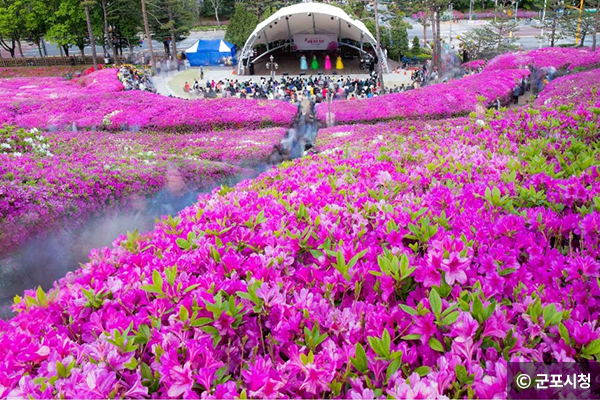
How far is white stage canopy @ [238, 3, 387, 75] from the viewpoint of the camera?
31906mm

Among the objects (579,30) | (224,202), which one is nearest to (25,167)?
(224,202)

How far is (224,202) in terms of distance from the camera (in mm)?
4570

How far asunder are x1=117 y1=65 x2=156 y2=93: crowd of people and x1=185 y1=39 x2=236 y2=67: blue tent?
4.52 m

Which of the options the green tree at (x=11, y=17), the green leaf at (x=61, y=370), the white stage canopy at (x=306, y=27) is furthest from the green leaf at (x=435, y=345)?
the green tree at (x=11, y=17)

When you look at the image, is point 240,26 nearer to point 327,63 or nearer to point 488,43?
point 327,63

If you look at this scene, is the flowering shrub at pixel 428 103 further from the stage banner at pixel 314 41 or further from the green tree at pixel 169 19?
the green tree at pixel 169 19

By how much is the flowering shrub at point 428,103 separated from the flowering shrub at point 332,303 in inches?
568

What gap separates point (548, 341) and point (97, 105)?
20698mm

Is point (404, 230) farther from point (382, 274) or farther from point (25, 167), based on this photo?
point (25, 167)

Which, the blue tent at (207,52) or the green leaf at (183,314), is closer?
the green leaf at (183,314)

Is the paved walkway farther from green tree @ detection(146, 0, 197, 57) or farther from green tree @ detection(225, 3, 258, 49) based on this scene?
green tree @ detection(225, 3, 258, 49)

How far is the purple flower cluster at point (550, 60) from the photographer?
22.6 meters

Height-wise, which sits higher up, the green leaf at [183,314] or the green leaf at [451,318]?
the green leaf at [451,318]

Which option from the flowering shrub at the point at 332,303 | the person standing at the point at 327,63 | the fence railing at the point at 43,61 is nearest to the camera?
the flowering shrub at the point at 332,303
